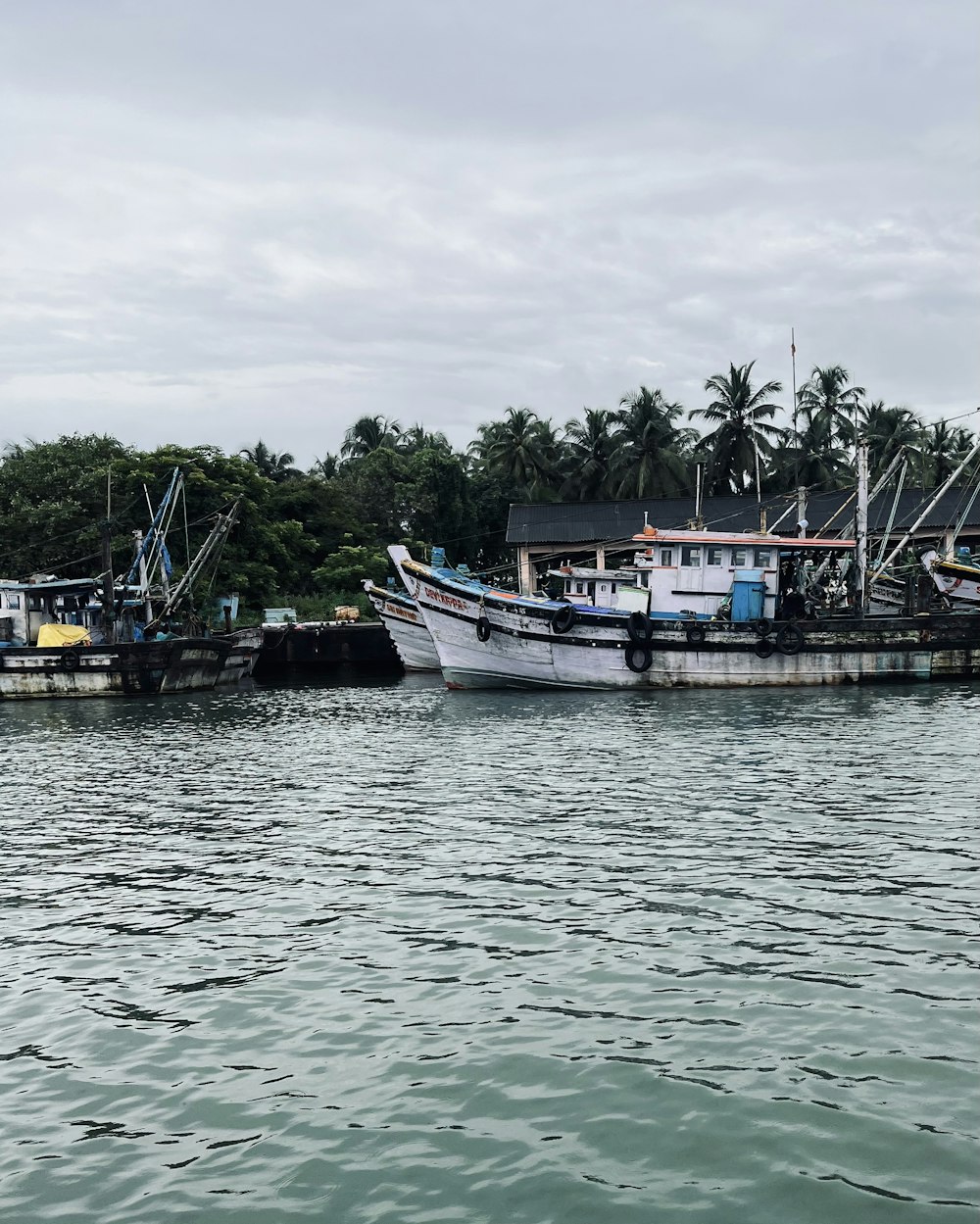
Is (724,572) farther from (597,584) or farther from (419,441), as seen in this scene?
(419,441)

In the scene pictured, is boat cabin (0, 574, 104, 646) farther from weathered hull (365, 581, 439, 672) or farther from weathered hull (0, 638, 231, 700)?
weathered hull (365, 581, 439, 672)

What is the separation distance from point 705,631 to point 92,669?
22045mm

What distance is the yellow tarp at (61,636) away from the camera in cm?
4300

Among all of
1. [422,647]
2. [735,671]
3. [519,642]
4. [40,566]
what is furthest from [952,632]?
[40,566]

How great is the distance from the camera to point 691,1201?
602 cm

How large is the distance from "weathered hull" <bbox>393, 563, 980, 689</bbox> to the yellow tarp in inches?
669

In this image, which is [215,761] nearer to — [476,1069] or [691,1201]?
[476,1069]

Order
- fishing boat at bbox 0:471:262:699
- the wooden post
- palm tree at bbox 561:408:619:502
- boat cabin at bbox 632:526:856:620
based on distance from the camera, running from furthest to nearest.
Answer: palm tree at bbox 561:408:619:502
the wooden post
fishing boat at bbox 0:471:262:699
boat cabin at bbox 632:526:856:620

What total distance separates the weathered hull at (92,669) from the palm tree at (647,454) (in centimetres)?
3239

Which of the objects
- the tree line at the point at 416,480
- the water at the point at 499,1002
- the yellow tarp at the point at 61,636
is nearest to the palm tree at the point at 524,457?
the tree line at the point at 416,480

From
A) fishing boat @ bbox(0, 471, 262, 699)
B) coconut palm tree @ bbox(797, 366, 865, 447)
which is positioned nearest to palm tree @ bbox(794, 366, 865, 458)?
coconut palm tree @ bbox(797, 366, 865, 447)

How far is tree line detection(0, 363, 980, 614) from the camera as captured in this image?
55.1 m

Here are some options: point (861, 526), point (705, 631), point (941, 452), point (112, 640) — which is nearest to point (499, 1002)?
point (705, 631)

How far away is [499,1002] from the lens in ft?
28.8
